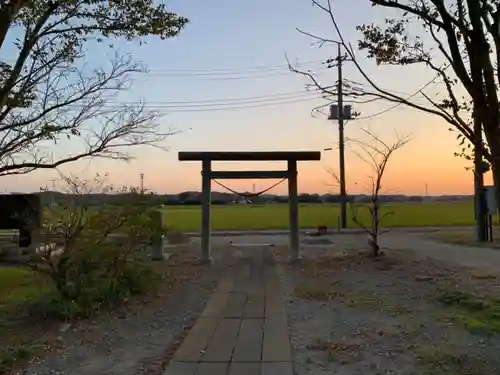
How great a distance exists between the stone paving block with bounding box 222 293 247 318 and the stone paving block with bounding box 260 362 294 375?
95.1 inches

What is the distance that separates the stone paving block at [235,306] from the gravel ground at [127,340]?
1.31ft

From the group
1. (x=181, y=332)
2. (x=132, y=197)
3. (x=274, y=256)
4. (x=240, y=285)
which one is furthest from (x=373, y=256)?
(x=181, y=332)

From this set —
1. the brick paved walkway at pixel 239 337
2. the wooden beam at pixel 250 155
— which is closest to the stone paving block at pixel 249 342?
the brick paved walkway at pixel 239 337

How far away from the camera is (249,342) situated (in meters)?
6.43

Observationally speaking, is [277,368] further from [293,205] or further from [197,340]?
[293,205]

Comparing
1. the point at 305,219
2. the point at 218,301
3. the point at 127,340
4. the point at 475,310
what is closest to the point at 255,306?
the point at 218,301

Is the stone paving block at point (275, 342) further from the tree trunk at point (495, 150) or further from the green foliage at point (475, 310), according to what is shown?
the tree trunk at point (495, 150)

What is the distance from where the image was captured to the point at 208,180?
48.7ft

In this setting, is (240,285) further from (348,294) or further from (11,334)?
(11,334)

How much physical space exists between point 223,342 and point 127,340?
1189mm

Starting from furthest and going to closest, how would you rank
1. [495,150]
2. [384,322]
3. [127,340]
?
[384,322]
[127,340]
[495,150]

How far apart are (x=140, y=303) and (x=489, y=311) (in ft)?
16.3

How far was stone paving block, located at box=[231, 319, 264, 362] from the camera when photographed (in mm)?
5789

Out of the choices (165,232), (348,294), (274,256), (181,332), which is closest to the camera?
(181,332)
